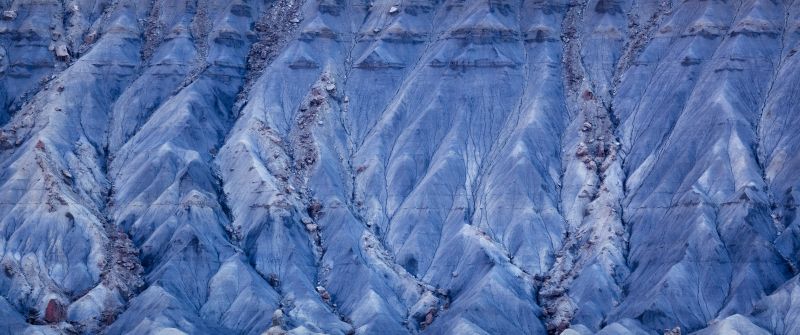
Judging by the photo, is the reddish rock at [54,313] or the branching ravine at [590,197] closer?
the reddish rock at [54,313]

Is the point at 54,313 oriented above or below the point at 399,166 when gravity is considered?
below

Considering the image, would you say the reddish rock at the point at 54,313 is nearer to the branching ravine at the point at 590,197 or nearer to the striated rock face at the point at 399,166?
the striated rock face at the point at 399,166

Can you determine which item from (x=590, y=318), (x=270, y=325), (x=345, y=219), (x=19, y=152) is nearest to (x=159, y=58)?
(x=19, y=152)

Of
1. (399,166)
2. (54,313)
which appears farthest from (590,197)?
(54,313)

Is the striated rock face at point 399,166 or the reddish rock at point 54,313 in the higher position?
the striated rock face at point 399,166

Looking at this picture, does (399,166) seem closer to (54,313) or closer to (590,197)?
(590,197)

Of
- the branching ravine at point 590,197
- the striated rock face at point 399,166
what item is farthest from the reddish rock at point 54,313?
the branching ravine at point 590,197

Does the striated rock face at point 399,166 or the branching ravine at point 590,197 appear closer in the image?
the striated rock face at point 399,166

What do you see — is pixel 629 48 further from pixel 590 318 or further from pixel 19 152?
pixel 19 152
